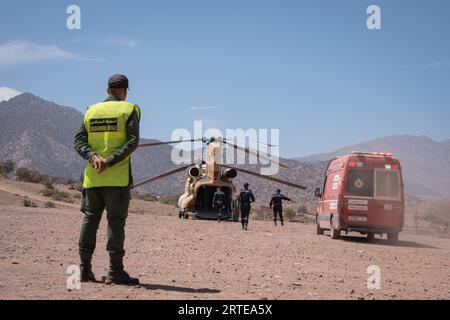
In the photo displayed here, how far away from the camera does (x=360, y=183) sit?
18.0 meters

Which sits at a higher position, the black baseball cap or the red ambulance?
the black baseball cap

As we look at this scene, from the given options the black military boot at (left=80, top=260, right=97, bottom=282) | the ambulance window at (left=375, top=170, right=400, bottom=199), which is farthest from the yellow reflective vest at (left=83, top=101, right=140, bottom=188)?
the ambulance window at (left=375, top=170, right=400, bottom=199)

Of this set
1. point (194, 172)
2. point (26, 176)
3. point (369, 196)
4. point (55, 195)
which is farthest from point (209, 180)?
point (26, 176)

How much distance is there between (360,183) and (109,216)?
12.3 m

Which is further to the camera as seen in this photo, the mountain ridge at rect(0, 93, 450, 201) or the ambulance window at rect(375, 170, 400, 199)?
the mountain ridge at rect(0, 93, 450, 201)

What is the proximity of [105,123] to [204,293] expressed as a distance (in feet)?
7.39

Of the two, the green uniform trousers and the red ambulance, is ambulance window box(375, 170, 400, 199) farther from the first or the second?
the green uniform trousers

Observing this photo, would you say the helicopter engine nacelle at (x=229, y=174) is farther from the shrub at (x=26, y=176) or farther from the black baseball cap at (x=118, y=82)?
the shrub at (x=26, y=176)

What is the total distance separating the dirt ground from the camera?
654 cm

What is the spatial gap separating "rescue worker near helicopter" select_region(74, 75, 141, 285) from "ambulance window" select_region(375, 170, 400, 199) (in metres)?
12.3

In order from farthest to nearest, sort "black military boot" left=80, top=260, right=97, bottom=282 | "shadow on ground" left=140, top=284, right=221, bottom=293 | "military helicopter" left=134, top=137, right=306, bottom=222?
"military helicopter" left=134, top=137, right=306, bottom=222
"black military boot" left=80, top=260, right=97, bottom=282
"shadow on ground" left=140, top=284, right=221, bottom=293

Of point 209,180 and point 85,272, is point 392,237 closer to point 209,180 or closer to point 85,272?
point 209,180

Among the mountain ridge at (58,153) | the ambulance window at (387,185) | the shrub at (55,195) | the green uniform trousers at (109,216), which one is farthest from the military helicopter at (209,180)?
the mountain ridge at (58,153)
